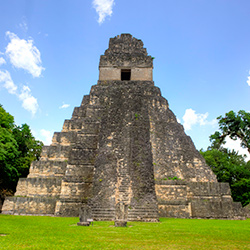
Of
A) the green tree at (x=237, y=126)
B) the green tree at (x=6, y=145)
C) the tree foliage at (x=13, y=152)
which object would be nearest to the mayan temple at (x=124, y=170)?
the green tree at (x=6, y=145)

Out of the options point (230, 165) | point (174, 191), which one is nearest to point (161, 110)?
point (174, 191)

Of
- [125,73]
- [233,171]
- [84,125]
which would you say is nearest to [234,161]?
[233,171]

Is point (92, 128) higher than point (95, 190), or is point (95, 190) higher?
point (92, 128)

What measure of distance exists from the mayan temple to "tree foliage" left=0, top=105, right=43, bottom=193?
2.58m

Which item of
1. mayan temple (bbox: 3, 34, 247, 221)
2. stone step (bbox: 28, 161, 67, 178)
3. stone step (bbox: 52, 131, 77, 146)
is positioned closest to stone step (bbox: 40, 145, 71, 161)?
mayan temple (bbox: 3, 34, 247, 221)

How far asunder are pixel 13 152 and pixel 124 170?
33.1 feet

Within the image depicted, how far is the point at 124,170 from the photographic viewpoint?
11195mm

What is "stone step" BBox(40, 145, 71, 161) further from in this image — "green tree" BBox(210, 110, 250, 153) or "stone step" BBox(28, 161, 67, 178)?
"green tree" BBox(210, 110, 250, 153)

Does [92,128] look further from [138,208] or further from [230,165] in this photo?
[230,165]

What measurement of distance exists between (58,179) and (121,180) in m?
4.29

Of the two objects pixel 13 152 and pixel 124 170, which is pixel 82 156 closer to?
pixel 124 170

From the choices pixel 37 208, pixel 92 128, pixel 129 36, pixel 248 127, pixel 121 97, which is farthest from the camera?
pixel 248 127

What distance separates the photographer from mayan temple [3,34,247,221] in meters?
10.6

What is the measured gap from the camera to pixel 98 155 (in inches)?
481
